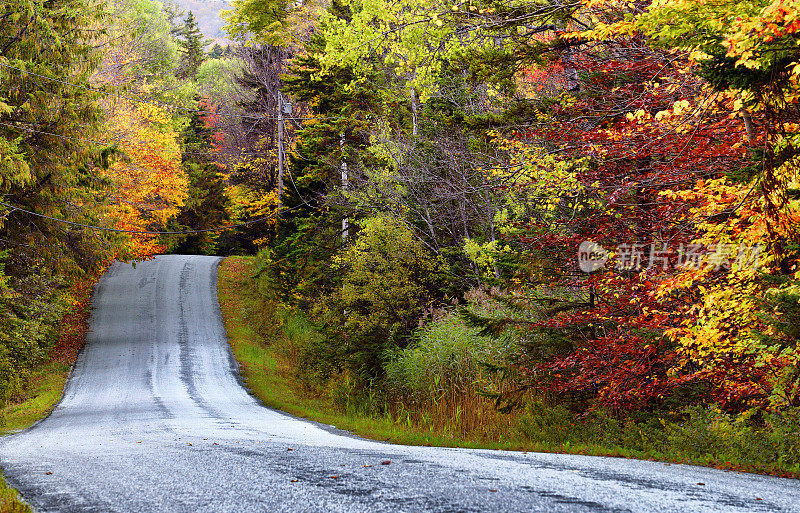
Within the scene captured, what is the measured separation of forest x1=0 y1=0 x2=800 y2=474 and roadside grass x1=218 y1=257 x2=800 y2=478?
0.06m

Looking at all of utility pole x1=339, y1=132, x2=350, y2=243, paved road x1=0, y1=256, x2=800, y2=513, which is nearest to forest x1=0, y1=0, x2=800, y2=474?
utility pole x1=339, y1=132, x2=350, y2=243

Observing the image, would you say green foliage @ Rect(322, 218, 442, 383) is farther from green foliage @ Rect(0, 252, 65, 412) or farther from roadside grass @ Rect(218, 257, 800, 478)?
green foliage @ Rect(0, 252, 65, 412)

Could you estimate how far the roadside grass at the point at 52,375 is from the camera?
15.9 m

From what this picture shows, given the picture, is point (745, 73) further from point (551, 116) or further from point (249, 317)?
point (249, 317)

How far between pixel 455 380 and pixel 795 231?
7.37 m

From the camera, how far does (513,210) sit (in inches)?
558

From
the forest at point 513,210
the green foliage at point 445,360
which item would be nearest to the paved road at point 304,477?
the forest at point 513,210

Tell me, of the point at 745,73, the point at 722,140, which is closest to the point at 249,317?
the point at 722,140

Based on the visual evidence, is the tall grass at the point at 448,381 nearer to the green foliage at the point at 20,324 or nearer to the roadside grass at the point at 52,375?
the roadside grass at the point at 52,375

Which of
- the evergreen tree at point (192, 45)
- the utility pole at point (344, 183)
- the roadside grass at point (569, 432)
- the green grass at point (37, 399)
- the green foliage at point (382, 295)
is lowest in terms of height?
the green grass at point (37, 399)

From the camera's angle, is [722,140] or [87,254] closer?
[722,140]

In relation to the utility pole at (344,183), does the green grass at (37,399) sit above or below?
below

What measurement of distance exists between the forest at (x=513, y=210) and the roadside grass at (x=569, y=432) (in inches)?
2.4

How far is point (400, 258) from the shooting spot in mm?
16141
